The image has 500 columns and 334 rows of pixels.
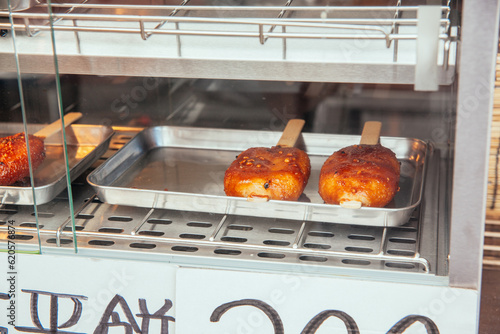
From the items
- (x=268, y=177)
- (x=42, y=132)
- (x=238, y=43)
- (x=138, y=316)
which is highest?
(x=238, y=43)

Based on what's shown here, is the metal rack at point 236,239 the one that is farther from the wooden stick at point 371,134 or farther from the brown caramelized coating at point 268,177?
the wooden stick at point 371,134

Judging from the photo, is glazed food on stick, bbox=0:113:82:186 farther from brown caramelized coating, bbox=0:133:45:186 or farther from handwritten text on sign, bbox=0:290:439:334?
handwritten text on sign, bbox=0:290:439:334

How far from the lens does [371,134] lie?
1543 mm

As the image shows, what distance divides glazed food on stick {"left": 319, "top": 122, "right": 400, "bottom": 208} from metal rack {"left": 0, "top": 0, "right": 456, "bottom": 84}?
11.1 inches

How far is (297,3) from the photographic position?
140 cm

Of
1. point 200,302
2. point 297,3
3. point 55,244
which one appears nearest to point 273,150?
point 297,3

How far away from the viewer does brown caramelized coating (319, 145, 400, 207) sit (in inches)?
49.6

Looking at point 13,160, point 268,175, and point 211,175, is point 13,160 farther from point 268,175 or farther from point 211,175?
point 268,175

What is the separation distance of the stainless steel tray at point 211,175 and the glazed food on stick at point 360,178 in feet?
0.14

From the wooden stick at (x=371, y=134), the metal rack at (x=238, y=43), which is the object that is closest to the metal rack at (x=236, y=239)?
the wooden stick at (x=371, y=134)

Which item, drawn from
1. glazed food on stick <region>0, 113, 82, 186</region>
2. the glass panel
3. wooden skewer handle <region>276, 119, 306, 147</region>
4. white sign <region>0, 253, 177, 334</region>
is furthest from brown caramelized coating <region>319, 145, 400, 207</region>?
glazed food on stick <region>0, 113, 82, 186</region>

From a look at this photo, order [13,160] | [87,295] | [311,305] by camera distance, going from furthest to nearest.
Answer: [13,160]
[87,295]
[311,305]

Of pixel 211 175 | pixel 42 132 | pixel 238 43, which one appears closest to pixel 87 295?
pixel 42 132

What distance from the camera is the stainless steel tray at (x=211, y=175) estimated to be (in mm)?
1261
